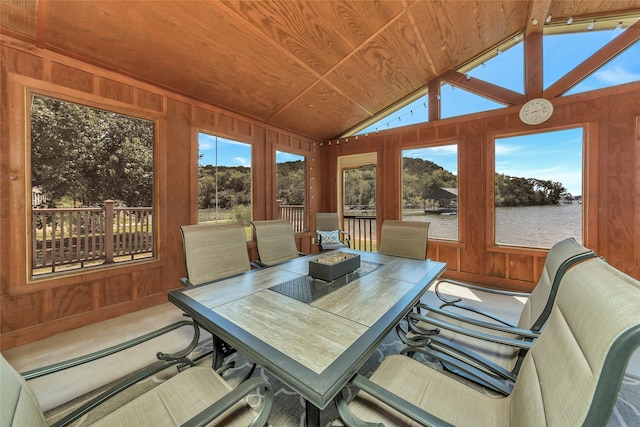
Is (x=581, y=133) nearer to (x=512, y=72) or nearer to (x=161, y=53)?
(x=512, y=72)

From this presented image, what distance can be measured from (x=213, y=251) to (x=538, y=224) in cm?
434

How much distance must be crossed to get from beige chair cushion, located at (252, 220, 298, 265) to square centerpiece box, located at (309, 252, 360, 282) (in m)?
0.85

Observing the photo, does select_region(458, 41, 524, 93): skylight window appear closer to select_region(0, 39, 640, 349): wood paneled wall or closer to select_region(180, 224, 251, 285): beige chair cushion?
select_region(0, 39, 640, 349): wood paneled wall

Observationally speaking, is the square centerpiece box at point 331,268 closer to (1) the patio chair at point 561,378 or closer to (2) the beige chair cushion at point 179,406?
(1) the patio chair at point 561,378

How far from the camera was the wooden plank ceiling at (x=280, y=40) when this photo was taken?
203 centimetres

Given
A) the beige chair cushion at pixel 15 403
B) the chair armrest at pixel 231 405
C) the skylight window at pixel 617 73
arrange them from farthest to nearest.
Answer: the skylight window at pixel 617 73 → the chair armrest at pixel 231 405 → the beige chair cushion at pixel 15 403

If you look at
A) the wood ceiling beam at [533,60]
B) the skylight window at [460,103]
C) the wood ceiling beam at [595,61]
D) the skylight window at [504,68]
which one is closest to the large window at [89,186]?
the skylight window at [460,103]

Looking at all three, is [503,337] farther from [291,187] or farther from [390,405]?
[291,187]

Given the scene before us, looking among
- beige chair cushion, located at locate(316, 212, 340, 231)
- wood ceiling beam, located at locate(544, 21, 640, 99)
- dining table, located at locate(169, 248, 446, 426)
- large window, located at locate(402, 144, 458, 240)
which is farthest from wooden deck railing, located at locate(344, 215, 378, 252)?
wood ceiling beam, located at locate(544, 21, 640, 99)

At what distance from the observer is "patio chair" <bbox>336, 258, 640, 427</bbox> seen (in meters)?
0.51

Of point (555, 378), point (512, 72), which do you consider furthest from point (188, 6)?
point (512, 72)

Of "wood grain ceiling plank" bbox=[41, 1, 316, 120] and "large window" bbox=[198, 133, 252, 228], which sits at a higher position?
"wood grain ceiling plank" bbox=[41, 1, 316, 120]

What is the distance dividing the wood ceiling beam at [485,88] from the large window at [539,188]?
0.56m

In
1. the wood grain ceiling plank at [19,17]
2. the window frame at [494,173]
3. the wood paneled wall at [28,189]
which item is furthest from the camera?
the window frame at [494,173]
